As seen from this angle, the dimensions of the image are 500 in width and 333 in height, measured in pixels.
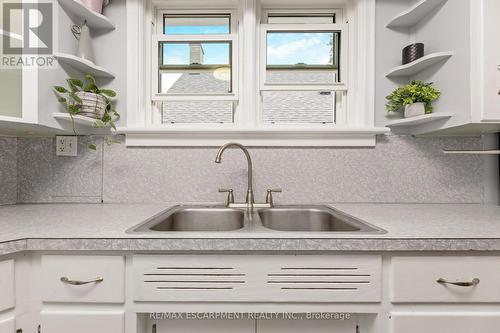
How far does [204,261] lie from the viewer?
2.89 feet

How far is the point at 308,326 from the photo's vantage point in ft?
3.24

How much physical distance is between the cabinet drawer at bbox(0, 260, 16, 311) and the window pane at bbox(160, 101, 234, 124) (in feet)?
3.47

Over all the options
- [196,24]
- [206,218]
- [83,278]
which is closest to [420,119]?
[206,218]

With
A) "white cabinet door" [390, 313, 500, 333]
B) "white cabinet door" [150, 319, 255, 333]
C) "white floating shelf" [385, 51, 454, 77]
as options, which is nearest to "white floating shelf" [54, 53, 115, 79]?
"white cabinet door" [150, 319, 255, 333]

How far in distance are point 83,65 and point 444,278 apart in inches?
66.6

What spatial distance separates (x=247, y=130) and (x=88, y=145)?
844mm

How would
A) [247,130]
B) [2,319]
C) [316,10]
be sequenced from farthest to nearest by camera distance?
[316,10] < [247,130] < [2,319]

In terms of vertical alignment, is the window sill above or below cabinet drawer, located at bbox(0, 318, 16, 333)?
above

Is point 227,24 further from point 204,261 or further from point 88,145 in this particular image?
point 204,261

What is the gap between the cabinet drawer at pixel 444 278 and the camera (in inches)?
34.1

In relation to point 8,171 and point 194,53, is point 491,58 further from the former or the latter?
point 8,171

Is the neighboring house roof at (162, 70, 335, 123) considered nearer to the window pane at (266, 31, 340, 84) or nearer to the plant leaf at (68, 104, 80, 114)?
the window pane at (266, 31, 340, 84)

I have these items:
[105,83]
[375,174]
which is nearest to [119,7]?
[105,83]

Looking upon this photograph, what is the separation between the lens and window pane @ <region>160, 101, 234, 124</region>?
5.58 ft
